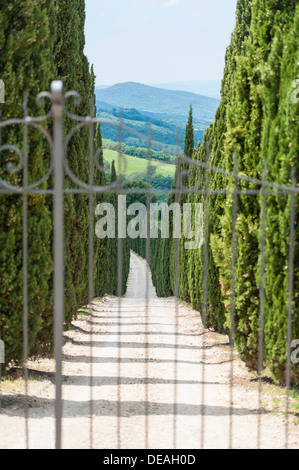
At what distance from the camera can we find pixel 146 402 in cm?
545

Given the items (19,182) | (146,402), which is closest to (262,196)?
(146,402)

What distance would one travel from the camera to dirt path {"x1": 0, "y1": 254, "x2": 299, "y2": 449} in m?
5.80

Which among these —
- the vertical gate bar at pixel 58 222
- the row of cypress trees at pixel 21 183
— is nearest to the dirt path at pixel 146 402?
the vertical gate bar at pixel 58 222

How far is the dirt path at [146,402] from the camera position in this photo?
19.0 ft

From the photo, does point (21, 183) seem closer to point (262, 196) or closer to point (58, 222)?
point (58, 222)

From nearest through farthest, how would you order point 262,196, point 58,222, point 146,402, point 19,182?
point 58,222 < point 146,402 < point 262,196 < point 19,182

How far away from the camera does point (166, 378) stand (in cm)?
859

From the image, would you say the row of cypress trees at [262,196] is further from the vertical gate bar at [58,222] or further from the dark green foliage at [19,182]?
the dark green foliage at [19,182]

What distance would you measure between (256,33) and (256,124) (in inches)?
49.7

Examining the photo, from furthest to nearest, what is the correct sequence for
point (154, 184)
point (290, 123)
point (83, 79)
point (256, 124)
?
point (154, 184)
point (83, 79)
point (256, 124)
point (290, 123)

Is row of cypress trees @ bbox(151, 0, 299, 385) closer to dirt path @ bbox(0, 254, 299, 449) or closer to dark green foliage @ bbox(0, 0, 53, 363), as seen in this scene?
dirt path @ bbox(0, 254, 299, 449)

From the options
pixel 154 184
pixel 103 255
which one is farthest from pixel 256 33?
pixel 154 184
